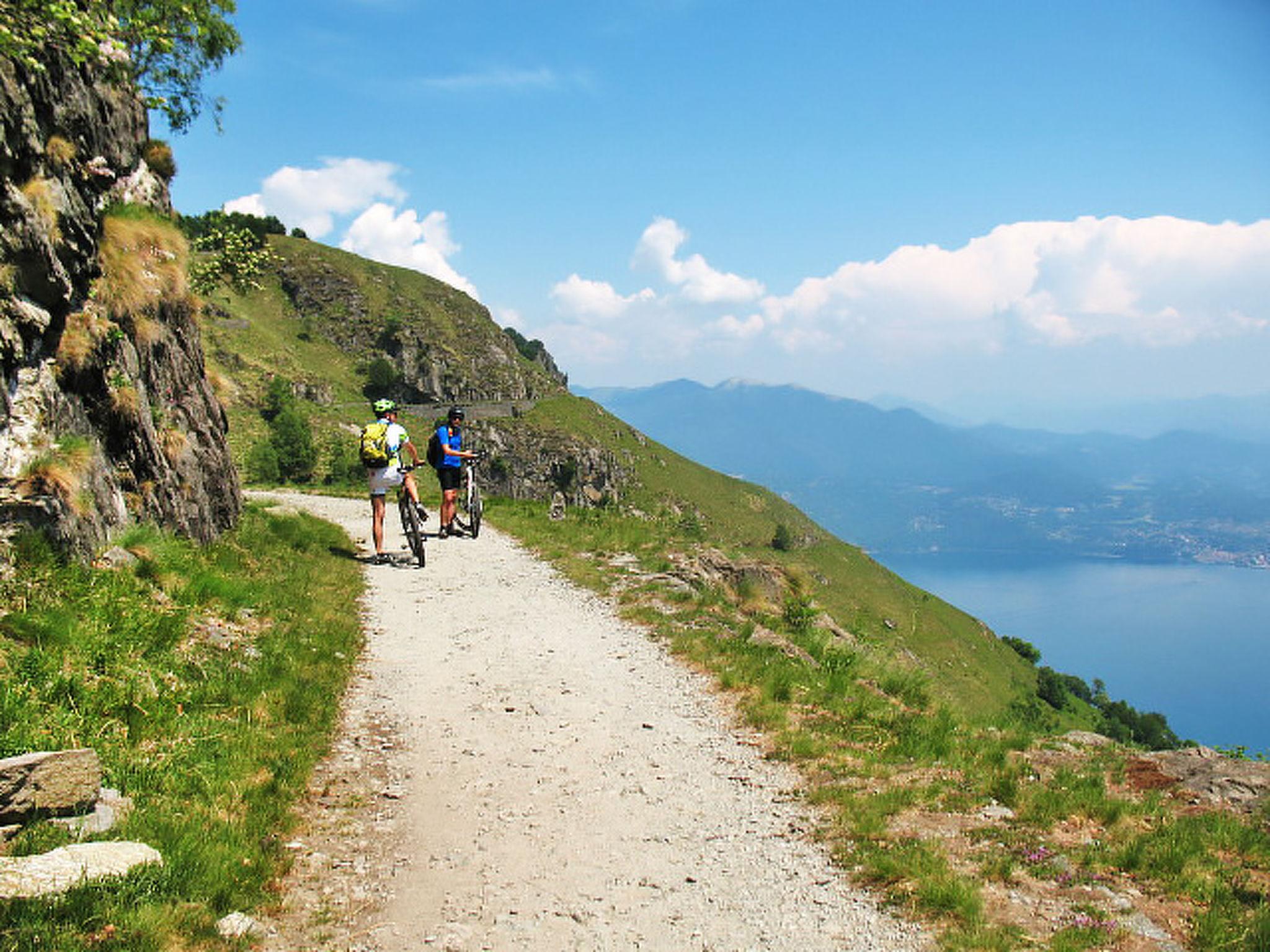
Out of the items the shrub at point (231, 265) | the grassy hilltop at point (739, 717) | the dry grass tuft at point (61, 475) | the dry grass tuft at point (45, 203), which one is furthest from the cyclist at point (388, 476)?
the dry grass tuft at point (61, 475)

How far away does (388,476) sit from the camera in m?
16.3

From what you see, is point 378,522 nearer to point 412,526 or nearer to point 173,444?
point 412,526

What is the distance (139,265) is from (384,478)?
6.18 meters

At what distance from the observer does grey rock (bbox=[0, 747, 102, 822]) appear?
14.2 ft

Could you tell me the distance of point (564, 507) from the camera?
24.8 meters

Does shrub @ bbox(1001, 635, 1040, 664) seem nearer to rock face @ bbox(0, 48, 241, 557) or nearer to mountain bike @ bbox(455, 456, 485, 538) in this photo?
mountain bike @ bbox(455, 456, 485, 538)

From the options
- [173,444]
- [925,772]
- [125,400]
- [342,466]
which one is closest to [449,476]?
[173,444]

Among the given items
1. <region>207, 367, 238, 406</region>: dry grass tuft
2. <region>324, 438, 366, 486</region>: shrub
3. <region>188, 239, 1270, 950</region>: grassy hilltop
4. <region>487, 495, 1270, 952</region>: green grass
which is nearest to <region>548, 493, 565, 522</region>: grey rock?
<region>188, 239, 1270, 950</region>: grassy hilltop

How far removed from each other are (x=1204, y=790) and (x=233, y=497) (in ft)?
52.3

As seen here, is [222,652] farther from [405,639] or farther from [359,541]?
[359,541]

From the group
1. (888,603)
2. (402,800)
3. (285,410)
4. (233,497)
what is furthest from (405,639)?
(888,603)

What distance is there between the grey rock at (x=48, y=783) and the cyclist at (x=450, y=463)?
1344 centimetres

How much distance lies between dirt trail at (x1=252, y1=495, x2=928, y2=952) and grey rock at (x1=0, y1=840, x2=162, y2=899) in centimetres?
95

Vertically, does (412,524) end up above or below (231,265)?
below
